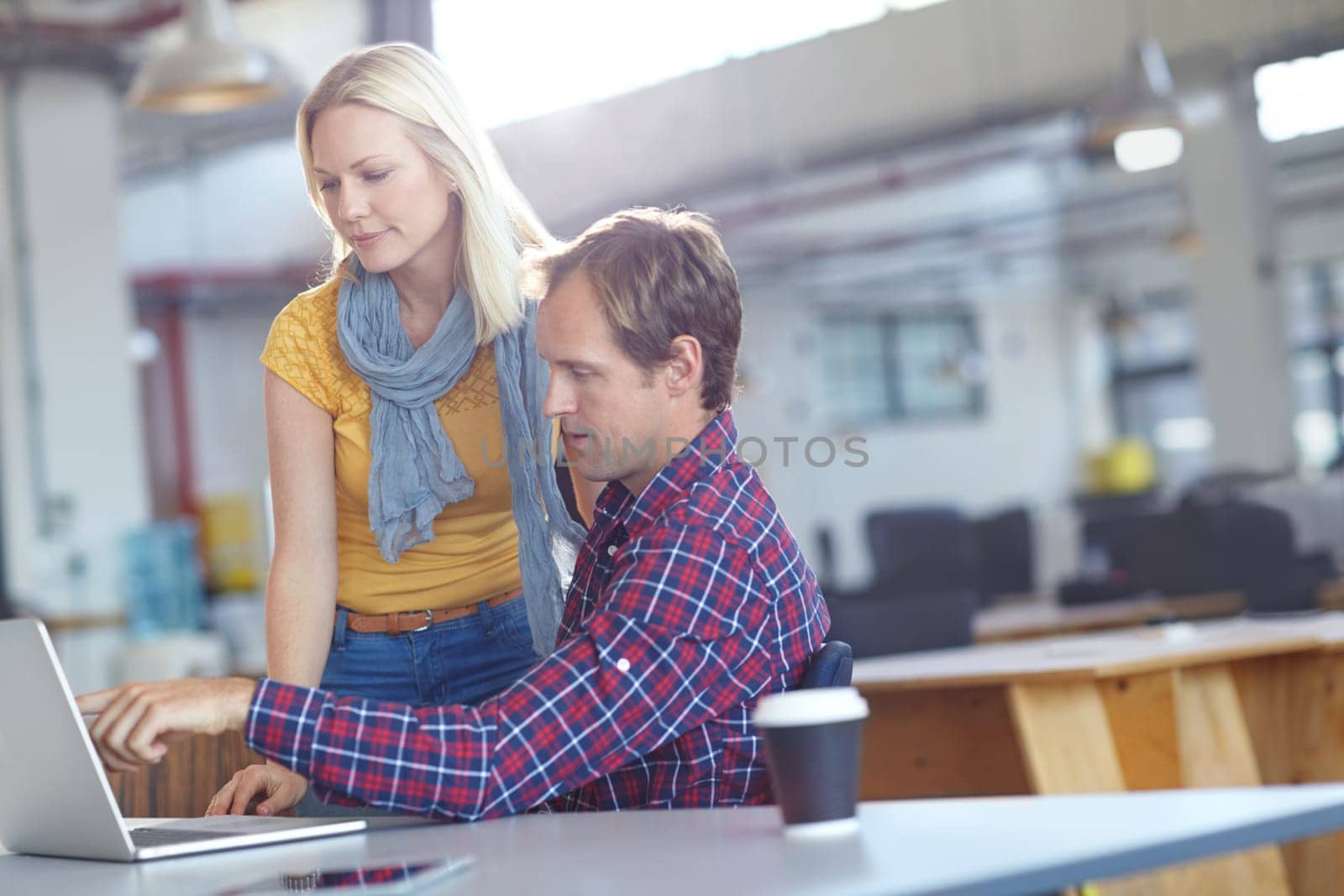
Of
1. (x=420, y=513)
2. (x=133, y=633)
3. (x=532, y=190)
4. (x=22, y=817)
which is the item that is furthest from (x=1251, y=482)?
(x=22, y=817)

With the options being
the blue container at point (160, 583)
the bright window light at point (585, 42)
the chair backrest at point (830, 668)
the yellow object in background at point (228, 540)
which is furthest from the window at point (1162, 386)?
the chair backrest at point (830, 668)

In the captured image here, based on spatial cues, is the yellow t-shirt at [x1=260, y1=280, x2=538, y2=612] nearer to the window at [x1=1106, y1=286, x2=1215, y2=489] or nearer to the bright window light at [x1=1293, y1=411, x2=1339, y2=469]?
the bright window light at [x1=1293, y1=411, x2=1339, y2=469]

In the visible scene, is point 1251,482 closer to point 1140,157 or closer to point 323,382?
point 1140,157

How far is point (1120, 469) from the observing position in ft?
51.4

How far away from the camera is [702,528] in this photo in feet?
4.34

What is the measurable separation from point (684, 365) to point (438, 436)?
1.73 ft

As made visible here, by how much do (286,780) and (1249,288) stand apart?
7442 millimetres

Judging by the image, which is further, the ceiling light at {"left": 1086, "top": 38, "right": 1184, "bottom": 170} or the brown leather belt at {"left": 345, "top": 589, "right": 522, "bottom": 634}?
A: the ceiling light at {"left": 1086, "top": 38, "right": 1184, "bottom": 170}

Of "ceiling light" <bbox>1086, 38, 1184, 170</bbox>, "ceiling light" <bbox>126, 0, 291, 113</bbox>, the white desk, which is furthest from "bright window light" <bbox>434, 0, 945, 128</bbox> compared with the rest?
the white desk

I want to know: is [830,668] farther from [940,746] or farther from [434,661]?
[940,746]

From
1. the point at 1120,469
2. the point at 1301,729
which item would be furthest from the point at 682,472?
the point at 1120,469

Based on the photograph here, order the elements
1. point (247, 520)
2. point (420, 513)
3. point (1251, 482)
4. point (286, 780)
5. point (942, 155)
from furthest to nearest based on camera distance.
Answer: point (247, 520)
point (942, 155)
point (1251, 482)
point (420, 513)
point (286, 780)

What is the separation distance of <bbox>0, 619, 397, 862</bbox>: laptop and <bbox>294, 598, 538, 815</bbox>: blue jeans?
1.55 feet

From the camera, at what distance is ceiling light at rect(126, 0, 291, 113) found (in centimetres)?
409
